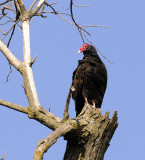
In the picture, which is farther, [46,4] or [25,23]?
[46,4]

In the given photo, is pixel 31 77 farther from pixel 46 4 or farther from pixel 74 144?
pixel 46 4

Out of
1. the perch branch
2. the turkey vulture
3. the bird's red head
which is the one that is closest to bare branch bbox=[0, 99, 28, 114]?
the perch branch

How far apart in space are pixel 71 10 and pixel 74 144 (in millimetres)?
1618

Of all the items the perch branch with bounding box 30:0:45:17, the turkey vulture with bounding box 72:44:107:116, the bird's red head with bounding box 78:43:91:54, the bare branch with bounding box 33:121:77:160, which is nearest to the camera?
the bare branch with bounding box 33:121:77:160

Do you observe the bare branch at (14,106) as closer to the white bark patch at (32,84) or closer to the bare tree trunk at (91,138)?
the white bark patch at (32,84)

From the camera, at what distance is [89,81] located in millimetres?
4332

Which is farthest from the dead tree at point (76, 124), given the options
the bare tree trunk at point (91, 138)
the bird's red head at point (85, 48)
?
the bird's red head at point (85, 48)

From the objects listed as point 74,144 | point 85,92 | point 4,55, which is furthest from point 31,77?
point 85,92

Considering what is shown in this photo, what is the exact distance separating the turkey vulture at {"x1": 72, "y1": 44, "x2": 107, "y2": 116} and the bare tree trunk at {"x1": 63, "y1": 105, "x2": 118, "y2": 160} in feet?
3.86

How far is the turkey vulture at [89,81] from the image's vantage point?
4.28m

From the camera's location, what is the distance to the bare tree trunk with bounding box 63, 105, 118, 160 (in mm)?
2895

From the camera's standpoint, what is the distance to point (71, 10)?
3805 millimetres

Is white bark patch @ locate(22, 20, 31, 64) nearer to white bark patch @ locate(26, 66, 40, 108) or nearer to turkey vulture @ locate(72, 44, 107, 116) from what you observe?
white bark patch @ locate(26, 66, 40, 108)

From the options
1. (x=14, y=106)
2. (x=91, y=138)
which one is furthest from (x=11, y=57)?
(x=91, y=138)
